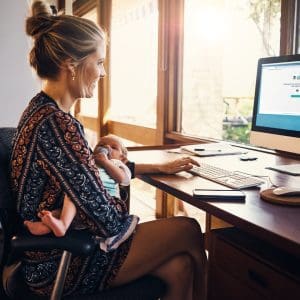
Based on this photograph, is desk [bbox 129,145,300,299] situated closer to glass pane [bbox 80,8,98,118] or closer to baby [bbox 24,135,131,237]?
baby [bbox 24,135,131,237]

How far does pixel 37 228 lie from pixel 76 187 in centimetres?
14

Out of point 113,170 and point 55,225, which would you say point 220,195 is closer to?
point 113,170

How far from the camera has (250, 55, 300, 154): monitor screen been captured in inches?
62.7

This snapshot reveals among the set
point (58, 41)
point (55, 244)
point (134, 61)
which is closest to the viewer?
point (55, 244)

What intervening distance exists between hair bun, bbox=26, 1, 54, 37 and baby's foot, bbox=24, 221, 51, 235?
1.83ft

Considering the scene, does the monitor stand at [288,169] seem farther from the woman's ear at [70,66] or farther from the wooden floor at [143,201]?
the wooden floor at [143,201]

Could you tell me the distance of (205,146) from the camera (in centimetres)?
217

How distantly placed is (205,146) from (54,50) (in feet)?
3.80

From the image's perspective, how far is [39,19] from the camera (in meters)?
1.25

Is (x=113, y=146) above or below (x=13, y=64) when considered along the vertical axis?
below

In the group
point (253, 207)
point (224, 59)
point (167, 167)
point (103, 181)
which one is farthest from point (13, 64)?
point (253, 207)

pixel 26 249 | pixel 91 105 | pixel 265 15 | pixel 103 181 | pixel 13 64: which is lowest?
pixel 26 249

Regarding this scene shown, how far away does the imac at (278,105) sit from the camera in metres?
1.59

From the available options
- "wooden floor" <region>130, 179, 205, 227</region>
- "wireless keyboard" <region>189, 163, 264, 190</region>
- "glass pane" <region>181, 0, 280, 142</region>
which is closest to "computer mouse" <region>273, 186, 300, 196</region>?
"wireless keyboard" <region>189, 163, 264, 190</region>
